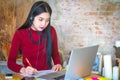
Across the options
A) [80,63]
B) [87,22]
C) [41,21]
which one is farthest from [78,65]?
[87,22]

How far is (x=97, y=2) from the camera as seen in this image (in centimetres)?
434

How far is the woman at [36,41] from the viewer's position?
2010 millimetres

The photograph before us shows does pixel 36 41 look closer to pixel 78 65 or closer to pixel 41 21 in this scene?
pixel 41 21

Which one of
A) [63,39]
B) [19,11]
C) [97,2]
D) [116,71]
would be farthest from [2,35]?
[116,71]

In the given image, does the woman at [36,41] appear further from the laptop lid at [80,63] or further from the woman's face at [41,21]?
the laptop lid at [80,63]

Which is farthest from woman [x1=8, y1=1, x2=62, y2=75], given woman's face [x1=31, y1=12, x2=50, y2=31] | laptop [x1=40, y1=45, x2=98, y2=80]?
laptop [x1=40, y1=45, x2=98, y2=80]

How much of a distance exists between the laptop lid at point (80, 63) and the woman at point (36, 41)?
251mm

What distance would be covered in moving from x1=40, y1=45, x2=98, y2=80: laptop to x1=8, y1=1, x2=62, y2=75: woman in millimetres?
219

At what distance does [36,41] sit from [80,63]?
0.53 m

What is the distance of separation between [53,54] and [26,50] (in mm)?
268

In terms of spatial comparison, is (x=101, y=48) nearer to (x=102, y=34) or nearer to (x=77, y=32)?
(x=102, y=34)

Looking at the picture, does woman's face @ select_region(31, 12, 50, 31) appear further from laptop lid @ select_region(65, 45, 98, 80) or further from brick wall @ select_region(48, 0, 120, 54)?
brick wall @ select_region(48, 0, 120, 54)

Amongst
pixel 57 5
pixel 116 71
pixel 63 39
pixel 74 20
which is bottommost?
pixel 116 71

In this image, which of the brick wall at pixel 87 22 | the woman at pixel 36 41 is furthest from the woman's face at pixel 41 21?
the brick wall at pixel 87 22
